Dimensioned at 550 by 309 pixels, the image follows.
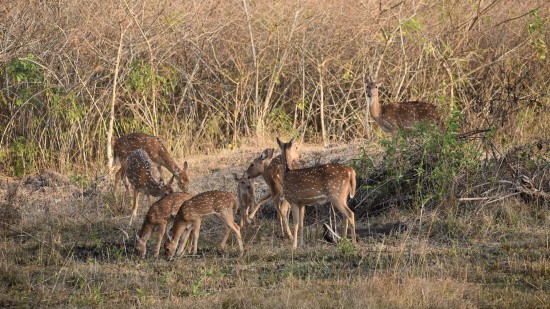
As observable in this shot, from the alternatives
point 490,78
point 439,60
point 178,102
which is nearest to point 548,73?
point 490,78

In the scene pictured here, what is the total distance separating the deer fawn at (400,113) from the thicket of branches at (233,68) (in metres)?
1.07

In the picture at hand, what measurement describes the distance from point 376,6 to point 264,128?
273 cm

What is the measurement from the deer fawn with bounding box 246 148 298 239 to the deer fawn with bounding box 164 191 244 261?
0.70 m

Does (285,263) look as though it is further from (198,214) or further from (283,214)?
(283,214)

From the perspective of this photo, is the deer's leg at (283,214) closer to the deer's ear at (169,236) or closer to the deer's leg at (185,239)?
the deer's leg at (185,239)

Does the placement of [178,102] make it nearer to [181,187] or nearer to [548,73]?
[181,187]

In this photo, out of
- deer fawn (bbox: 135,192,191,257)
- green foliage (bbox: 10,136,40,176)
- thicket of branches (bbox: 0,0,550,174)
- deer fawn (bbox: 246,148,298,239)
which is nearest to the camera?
deer fawn (bbox: 135,192,191,257)

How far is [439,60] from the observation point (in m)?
15.8

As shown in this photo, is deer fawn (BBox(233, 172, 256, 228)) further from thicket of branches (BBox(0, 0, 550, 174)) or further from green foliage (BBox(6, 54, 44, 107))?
green foliage (BBox(6, 54, 44, 107))

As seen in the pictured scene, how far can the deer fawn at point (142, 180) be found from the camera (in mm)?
11969

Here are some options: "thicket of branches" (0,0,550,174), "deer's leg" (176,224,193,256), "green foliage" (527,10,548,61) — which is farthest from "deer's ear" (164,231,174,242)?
"green foliage" (527,10,548,61)

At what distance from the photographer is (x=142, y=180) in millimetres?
12094

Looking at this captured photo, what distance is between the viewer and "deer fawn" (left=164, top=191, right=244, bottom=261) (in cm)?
1038

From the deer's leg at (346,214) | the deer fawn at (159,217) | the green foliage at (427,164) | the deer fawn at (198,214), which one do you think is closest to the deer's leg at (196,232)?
the deer fawn at (198,214)
